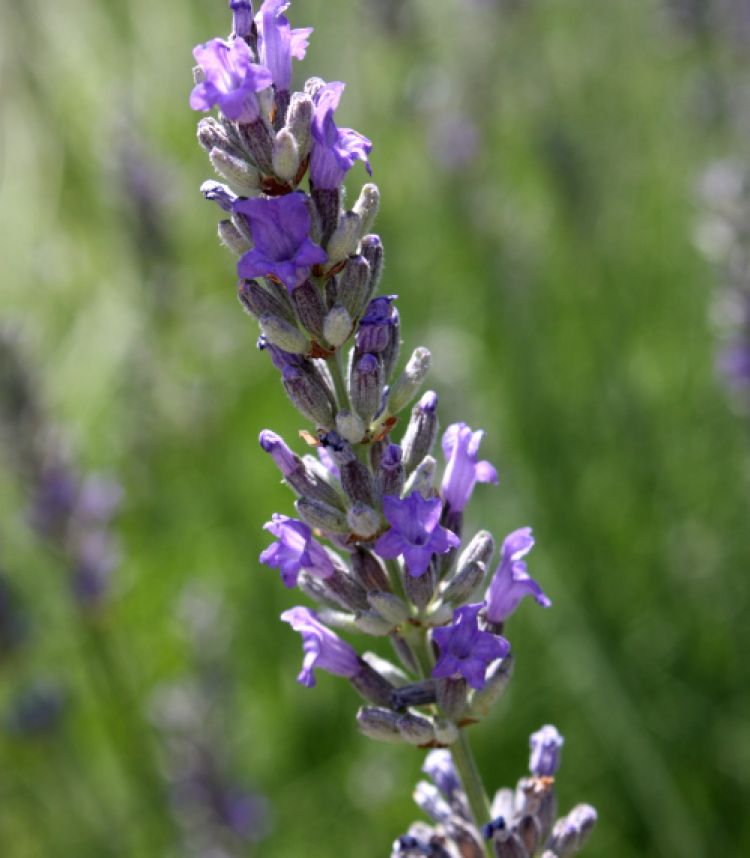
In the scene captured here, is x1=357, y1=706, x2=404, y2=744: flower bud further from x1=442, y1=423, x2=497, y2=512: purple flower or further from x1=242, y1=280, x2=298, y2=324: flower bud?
x1=242, y1=280, x2=298, y2=324: flower bud

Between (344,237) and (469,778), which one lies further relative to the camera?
(469,778)

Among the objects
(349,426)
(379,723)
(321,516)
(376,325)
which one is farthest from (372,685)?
(376,325)

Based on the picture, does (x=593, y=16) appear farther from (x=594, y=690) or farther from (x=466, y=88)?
(x=594, y=690)

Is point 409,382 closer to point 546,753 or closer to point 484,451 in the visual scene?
point 546,753

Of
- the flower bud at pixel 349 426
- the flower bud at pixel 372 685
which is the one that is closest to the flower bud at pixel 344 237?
the flower bud at pixel 349 426

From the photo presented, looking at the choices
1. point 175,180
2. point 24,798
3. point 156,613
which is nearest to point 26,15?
point 175,180
